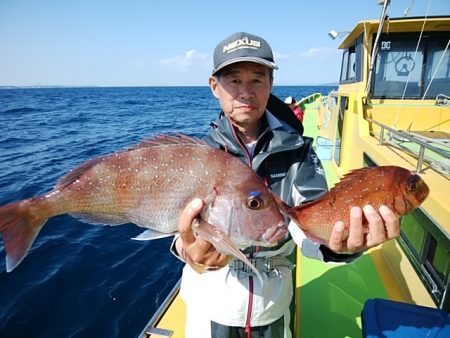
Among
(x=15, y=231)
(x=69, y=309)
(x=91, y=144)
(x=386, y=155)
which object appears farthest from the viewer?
(x=91, y=144)

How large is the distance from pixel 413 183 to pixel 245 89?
1.18 metres

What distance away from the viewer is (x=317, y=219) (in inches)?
69.7

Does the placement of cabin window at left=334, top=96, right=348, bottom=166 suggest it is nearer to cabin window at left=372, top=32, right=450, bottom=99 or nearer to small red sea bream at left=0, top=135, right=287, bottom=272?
cabin window at left=372, top=32, right=450, bottom=99

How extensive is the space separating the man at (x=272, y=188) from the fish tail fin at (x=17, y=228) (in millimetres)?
964

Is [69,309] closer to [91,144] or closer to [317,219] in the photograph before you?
[317,219]

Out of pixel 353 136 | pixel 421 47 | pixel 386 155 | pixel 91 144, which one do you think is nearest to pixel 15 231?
pixel 386 155

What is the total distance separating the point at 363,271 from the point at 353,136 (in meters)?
2.69

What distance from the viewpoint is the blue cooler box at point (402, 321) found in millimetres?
1853

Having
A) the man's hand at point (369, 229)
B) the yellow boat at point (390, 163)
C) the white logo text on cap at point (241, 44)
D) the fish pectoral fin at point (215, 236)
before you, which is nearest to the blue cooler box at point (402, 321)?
the yellow boat at point (390, 163)

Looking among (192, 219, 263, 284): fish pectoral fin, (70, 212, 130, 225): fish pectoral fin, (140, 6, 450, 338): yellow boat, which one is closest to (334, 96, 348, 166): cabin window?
(140, 6, 450, 338): yellow boat

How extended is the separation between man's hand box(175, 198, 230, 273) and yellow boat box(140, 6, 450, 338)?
1.06 metres

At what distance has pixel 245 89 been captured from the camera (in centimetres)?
212

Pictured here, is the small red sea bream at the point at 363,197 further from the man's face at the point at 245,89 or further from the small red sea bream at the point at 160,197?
the man's face at the point at 245,89

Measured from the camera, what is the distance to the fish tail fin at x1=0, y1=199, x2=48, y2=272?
75.0 inches
